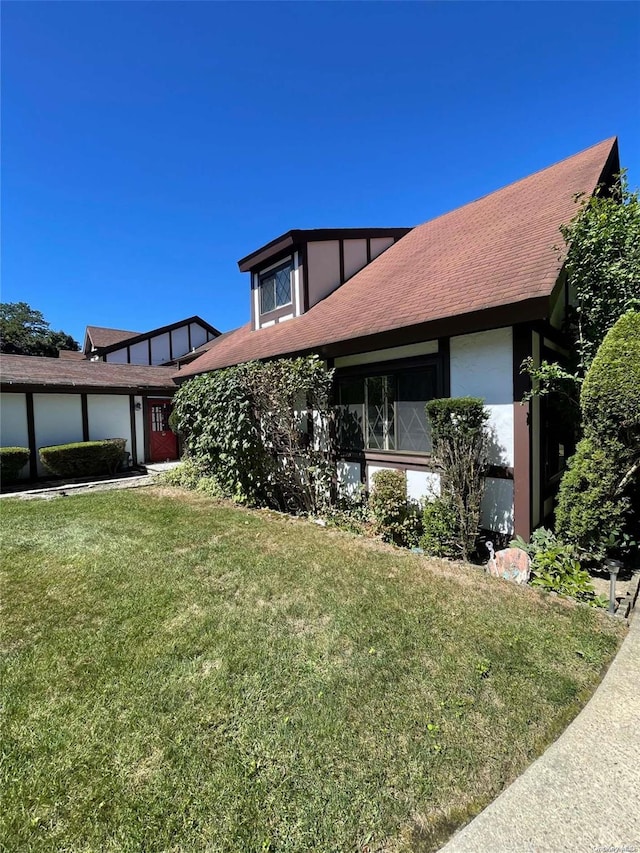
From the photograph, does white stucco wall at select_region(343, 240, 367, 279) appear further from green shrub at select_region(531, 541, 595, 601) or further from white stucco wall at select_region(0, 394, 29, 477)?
white stucco wall at select_region(0, 394, 29, 477)

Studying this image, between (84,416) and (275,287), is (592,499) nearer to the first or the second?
(275,287)

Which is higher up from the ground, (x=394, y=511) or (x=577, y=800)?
(x=394, y=511)

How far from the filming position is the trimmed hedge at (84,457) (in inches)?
428

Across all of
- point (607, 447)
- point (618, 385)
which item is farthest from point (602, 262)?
point (607, 447)

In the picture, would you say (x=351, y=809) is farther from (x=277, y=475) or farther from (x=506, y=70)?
(x=506, y=70)

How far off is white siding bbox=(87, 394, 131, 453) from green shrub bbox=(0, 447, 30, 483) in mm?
2133

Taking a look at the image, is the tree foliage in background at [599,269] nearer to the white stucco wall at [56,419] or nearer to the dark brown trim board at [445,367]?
the dark brown trim board at [445,367]

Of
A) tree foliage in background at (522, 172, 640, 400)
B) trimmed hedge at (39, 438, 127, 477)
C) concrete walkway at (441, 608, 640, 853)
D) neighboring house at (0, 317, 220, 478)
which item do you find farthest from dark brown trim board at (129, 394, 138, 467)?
concrete walkway at (441, 608, 640, 853)

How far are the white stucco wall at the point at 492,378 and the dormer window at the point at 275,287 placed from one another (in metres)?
6.57

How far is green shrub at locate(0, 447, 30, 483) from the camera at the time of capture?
10164mm

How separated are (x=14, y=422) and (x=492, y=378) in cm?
1301

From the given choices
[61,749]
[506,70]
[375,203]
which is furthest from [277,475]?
[375,203]

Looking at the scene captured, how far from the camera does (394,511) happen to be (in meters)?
5.66

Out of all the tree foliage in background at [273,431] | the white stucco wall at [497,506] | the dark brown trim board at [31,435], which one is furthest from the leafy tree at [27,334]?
the white stucco wall at [497,506]
